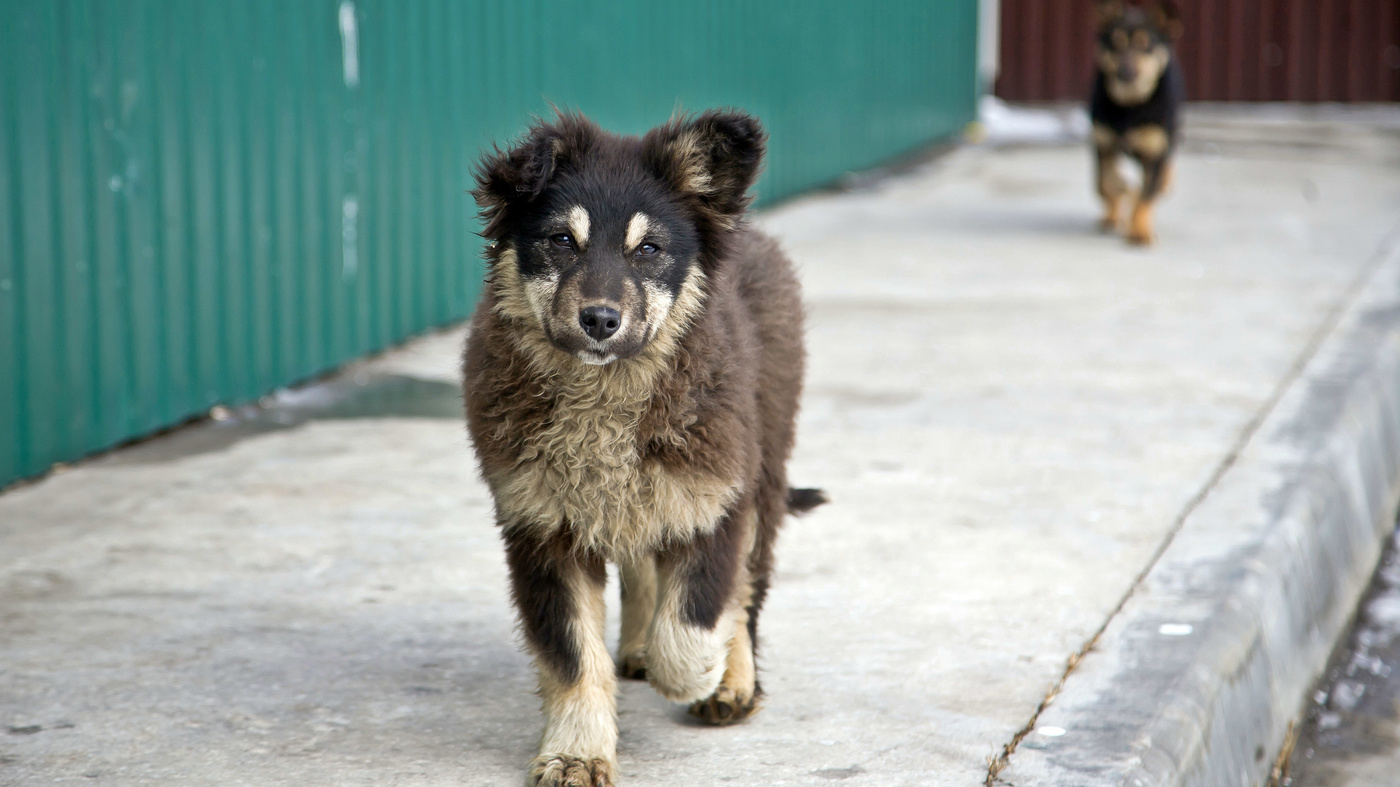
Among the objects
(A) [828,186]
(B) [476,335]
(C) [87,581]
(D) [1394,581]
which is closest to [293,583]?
(C) [87,581]

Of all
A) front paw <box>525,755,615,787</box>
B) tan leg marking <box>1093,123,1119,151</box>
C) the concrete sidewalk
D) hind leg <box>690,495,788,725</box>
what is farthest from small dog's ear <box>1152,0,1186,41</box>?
front paw <box>525,755,615,787</box>

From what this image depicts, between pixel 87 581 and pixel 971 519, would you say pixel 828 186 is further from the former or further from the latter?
pixel 87 581

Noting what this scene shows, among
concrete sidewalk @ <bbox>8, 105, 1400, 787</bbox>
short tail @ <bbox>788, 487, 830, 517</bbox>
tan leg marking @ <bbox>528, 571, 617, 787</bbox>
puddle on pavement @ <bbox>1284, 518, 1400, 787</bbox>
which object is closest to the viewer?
tan leg marking @ <bbox>528, 571, 617, 787</bbox>

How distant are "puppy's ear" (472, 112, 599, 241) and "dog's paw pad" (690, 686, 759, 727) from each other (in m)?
1.15

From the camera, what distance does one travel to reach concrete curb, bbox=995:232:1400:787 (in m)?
3.30

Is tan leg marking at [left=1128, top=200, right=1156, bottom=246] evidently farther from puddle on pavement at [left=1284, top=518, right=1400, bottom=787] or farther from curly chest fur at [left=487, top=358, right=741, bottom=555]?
curly chest fur at [left=487, top=358, right=741, bottom=555]

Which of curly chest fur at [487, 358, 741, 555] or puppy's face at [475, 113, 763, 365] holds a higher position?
puppy's face at [475, 113, 763, 365]

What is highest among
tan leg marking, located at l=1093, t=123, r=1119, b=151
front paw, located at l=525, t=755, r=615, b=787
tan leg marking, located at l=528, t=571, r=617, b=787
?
tan leg marking, located at l=1093, t=123, r=1119, b=151

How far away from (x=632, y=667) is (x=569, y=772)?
707 mm

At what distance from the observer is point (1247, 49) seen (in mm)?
18375

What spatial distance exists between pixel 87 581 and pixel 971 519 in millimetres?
2748

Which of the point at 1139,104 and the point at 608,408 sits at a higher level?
the point at 1139,104

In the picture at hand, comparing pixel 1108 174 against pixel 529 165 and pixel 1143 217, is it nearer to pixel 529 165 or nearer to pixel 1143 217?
pixel 1143 217

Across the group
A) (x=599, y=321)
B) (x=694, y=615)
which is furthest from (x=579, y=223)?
(x=694, y=615)
